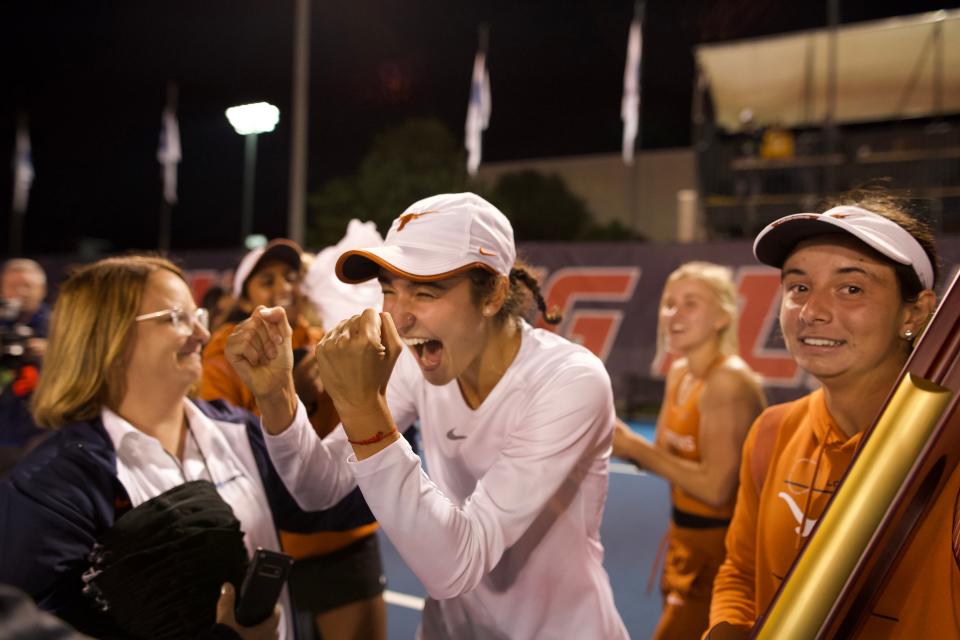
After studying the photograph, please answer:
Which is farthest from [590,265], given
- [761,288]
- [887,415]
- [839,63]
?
[887,415]

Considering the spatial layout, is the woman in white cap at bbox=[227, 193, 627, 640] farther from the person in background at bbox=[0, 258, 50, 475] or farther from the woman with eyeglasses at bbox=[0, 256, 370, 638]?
the person in background at bbox=[0, 258, 50, 475]

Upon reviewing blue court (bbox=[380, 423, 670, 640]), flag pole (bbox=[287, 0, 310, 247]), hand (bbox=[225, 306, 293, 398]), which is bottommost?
blue court (bbox=[380, 423, 670, 640])

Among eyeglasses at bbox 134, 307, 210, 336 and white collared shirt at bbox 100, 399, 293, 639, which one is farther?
eyeglasses at bbox 134, 307, 210, 336

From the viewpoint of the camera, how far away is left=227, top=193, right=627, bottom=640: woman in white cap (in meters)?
1.48

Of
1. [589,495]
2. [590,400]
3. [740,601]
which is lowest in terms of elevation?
[740,601]

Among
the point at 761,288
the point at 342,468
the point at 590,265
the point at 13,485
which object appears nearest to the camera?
the point at 13,485

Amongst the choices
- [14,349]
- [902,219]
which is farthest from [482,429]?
[14,349]

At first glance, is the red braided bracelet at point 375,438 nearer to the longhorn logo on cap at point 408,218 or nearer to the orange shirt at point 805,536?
the longhorn logo on cap at point 408,218

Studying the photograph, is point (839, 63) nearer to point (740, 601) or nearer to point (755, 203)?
point (755, 203)

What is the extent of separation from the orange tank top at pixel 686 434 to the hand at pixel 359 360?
78.1 inches

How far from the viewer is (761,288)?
892cm

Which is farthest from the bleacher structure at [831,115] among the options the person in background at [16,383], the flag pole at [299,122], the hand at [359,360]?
the hand at [359,360]

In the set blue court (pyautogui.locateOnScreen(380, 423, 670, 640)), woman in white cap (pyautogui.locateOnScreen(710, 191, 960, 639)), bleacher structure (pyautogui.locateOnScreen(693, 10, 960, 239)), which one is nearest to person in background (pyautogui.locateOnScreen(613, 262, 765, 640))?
woman in white cap (pyautogui.locateOnScreen(710, 191, 960, 639))

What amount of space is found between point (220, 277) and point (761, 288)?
9.06 meters
